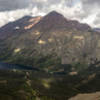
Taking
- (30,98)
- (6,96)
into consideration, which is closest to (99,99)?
(30,98)

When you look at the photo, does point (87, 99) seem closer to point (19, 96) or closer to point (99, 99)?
point (99, 99)

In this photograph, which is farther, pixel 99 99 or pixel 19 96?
pixel 19 96

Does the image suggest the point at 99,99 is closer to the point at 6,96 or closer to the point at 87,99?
the point at 87,99

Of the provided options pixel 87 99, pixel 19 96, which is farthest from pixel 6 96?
pixel 87 99

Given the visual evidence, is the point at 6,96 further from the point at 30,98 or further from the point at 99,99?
the point at 99,99

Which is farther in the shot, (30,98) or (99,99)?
(30,98)

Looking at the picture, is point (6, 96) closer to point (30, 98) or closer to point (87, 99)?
point (30, 98)
